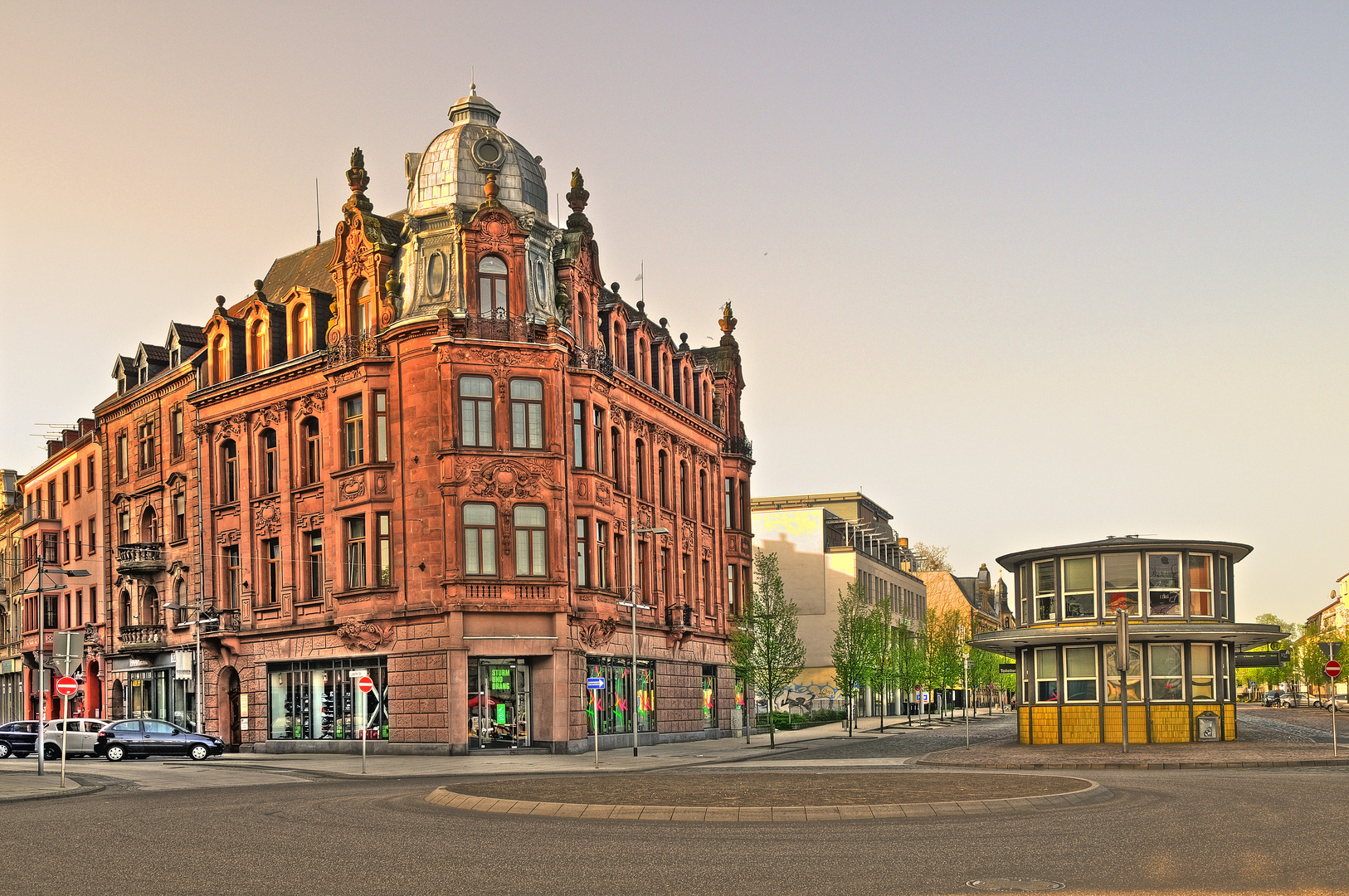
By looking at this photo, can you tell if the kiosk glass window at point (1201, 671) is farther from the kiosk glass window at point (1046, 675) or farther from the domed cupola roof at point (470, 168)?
the domed cupola roof at point (470, 168)

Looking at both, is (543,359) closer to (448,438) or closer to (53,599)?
(448,438)

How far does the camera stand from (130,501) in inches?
2496

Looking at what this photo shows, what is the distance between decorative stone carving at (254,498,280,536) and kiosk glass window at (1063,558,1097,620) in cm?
2769

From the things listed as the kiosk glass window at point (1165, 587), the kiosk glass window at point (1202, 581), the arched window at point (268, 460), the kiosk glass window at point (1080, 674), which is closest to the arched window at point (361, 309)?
the arched window at point (268, 460)

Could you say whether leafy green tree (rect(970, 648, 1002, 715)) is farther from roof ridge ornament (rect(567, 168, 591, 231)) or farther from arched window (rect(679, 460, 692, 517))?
roof ridge ornament (rect(567, 168, 591, 231))

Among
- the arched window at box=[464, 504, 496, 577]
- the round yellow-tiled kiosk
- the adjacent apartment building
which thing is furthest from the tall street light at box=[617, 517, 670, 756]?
the adjacent apartment building

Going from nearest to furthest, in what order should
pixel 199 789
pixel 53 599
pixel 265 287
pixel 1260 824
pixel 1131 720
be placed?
pixel 1260 824, pixel 199 789, pixel 1131 720, pixel 265 287, pixel 53 599

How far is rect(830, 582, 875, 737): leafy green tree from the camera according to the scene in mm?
66688

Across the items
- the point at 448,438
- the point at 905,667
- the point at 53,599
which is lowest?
the point at 905,667

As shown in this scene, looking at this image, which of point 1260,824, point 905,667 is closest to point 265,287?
point 905,667

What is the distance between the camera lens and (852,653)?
66.9m

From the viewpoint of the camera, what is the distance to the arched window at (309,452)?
52.5 metres

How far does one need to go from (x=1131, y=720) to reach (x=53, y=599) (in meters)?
56.1

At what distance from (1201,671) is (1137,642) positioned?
2.16 metres
